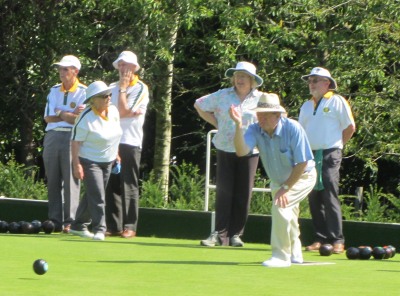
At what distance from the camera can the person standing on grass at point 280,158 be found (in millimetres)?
9367

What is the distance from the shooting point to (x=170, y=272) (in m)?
8.85

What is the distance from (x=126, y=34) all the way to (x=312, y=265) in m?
9.55

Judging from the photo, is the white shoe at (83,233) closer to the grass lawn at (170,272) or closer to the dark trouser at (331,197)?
the grass lawn at (170,272)

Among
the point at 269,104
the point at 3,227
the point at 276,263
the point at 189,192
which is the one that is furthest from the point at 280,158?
the point at 189,192

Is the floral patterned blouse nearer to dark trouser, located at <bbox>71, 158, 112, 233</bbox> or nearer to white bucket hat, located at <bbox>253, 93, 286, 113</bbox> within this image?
dark trouser, located at <bbox>71, 158, 112, 233</bbox>

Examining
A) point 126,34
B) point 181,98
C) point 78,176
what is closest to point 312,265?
point 78,176

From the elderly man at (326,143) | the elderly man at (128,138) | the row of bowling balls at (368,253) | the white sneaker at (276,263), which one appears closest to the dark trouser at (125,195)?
the elderly man at (128,138)

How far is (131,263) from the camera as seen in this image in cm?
943

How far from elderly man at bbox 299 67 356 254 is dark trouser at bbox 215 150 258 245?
627 millimetres

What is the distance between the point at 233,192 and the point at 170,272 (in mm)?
2817

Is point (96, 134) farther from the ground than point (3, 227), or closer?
farther from the ground

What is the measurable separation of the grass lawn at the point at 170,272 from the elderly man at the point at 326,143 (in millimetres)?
401

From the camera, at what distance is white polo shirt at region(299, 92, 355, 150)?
11406mm

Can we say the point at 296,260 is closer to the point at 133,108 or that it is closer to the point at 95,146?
the point at 95,146
